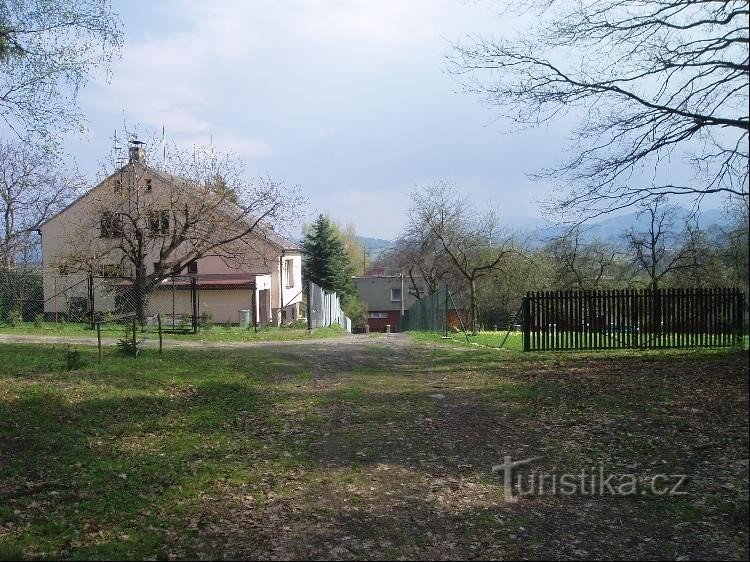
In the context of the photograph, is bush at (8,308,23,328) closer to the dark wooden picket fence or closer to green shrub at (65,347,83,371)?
green shrub at (65,347,83,371)

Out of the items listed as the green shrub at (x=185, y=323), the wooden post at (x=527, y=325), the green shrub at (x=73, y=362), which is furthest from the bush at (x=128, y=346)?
the wooden post at (x=527, y=325)

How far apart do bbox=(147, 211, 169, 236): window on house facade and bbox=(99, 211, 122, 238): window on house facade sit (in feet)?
3.71

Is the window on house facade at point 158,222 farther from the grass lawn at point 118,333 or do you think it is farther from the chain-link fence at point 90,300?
the grass lawn at point 118,333

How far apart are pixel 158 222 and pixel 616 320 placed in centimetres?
1707

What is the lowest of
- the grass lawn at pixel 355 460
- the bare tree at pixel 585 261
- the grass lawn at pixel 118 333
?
the grass lawn at pixel 355 460

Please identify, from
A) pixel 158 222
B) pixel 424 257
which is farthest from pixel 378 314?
pixel 158 222

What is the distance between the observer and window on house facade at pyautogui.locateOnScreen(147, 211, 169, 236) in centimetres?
2468

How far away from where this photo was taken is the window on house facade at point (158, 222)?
2468 centimetres

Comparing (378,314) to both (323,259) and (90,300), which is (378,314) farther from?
(90,300)

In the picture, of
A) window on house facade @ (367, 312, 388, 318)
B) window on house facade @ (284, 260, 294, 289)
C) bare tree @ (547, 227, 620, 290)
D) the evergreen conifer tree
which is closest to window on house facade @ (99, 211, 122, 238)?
bare tree @ (547, 227, 620, 290)

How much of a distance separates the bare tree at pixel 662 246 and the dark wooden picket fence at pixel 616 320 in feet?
1.93

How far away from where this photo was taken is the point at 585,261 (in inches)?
733

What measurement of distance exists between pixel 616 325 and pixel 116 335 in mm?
13614

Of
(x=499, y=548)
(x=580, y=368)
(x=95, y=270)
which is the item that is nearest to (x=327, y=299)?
(x=95, y=270)
